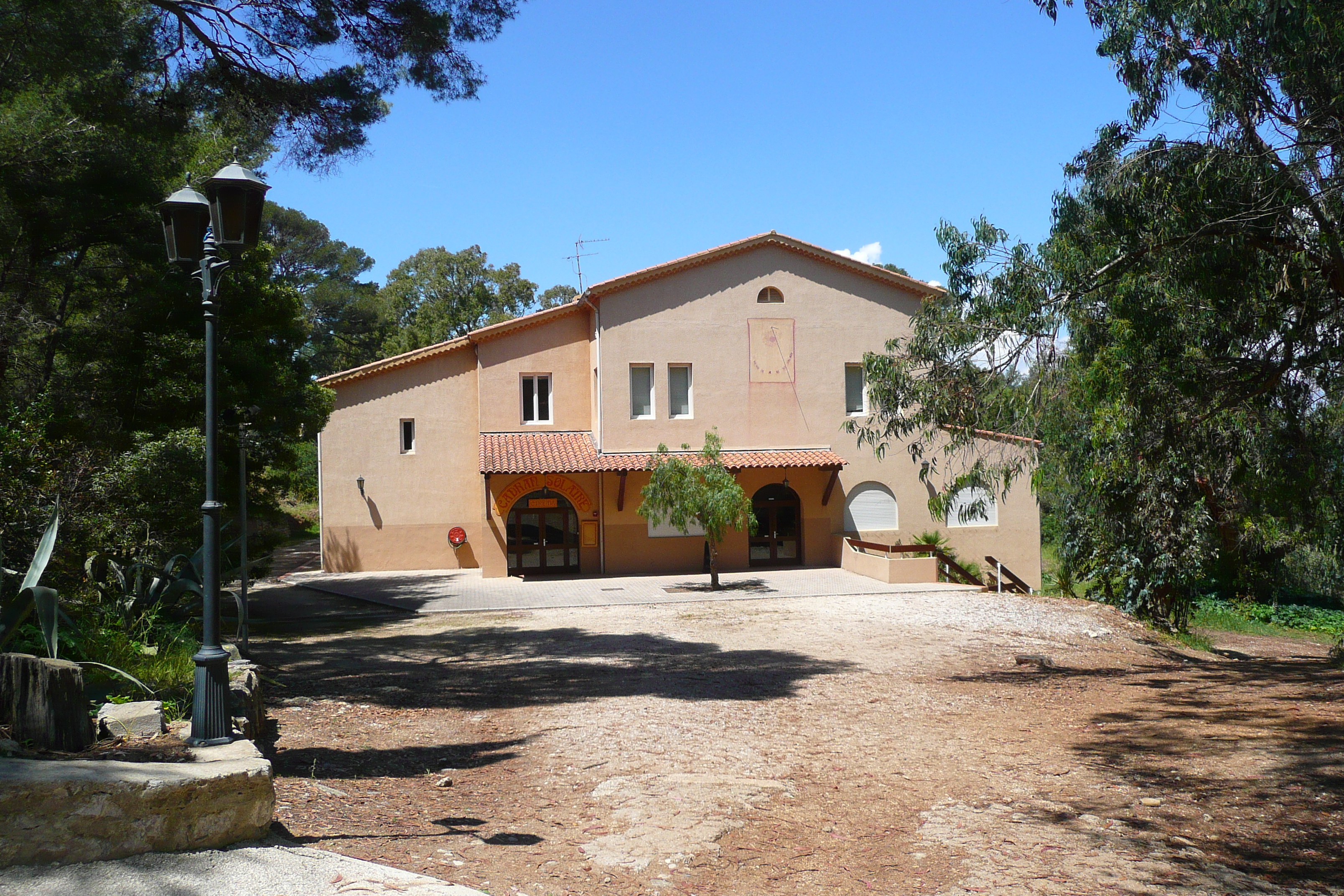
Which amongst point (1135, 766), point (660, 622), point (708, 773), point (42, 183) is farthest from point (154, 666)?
point (660, 622)

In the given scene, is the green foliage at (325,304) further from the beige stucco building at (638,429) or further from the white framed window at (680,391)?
the white framed window at (680,391)

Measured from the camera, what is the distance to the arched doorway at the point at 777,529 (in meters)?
26.1

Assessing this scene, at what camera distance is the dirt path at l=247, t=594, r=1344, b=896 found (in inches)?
221

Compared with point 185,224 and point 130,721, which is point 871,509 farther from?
point 130,721

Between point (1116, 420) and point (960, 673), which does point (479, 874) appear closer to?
point (960, 673)

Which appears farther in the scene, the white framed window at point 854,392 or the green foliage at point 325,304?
the green foliage at point 325,304

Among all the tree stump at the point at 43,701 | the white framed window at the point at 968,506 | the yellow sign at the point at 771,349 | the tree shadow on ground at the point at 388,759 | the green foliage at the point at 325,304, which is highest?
the green foliage at the point at 325,304

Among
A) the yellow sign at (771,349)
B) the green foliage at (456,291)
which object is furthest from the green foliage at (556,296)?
the yellow sign at (771,349)

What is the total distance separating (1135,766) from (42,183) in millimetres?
13438

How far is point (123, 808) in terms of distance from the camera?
4.23m

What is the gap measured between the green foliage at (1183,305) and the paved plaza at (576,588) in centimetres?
792

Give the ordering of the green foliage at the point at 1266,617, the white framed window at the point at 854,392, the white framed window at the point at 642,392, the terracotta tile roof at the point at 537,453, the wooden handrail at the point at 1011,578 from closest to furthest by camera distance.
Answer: the terracotta tile roof at the point at 537,453, the wooden handrail at the point at 1011,578, the white framed window at the point at 642,392, the white framed window at the point at 854,392, the green foliage at the point at 1266,617

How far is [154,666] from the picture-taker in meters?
7.46

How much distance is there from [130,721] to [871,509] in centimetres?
2243
